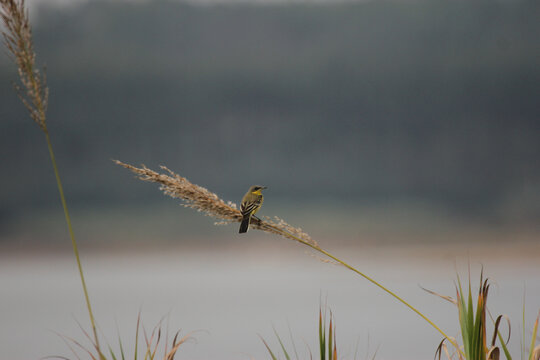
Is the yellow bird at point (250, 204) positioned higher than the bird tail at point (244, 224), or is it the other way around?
the yellow bird at point (250, 204)

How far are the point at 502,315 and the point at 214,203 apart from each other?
4.15 feet

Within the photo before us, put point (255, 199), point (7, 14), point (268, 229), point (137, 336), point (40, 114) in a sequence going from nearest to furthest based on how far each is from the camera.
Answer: point (40, 114) < point (7, 14) < point (268, 229) < point (137, 336) < point (255, 199)

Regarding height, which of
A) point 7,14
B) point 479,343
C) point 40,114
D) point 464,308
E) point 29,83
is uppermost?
point 7,14

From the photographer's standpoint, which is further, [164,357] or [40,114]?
[164,357]

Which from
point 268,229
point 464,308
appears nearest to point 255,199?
point 268,229

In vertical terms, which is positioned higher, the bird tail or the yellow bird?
the yellow bird

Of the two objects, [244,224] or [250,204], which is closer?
[244,224]

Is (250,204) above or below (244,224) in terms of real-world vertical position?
above

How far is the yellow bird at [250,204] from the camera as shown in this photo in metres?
2.13

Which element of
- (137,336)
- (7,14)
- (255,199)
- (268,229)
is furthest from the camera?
(255,199)

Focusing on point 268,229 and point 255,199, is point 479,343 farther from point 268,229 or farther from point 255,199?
point 255,199

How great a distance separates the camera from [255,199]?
8.39ft

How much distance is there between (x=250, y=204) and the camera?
2404 mm

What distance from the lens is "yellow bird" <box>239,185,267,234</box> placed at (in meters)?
2.13
